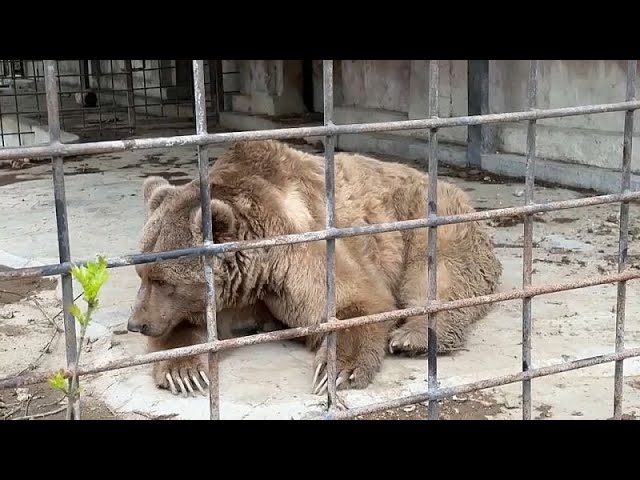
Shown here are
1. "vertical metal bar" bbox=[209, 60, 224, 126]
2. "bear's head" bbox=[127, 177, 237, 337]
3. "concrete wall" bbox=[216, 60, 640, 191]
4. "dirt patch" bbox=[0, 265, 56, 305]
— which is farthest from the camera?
"vertical metal bar" bbox=[209, 60, 224, 126]

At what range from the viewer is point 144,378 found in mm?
4094

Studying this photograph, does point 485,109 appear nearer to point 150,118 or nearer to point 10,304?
point 10,304

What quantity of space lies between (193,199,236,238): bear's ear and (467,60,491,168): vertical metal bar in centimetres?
543

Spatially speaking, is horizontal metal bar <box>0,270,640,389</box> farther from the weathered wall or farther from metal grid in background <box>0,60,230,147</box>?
metal grid in background <box>0,60,230,147</box>

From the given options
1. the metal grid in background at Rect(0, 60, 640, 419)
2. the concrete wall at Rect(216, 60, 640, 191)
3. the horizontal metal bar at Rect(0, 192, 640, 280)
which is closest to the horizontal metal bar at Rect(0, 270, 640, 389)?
the metal grid in background at Rect(0, 60, 640, 419)

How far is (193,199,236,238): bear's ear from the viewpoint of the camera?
3920 mm

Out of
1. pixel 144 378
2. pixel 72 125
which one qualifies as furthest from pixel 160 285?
pixel 72 125

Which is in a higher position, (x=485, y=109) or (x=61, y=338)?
(x=485, y=109)

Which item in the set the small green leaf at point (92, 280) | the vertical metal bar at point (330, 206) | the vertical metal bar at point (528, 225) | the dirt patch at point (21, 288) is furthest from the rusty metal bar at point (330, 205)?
the dirt patch at point (21, 288)

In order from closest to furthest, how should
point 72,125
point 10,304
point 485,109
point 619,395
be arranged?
point 619,395 → point 10,304 → point 485,109 → point 72,125

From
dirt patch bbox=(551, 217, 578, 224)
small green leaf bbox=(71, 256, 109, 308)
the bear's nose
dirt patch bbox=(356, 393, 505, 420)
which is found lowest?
dirt patch bbox=(356, 393, 505, 420)
